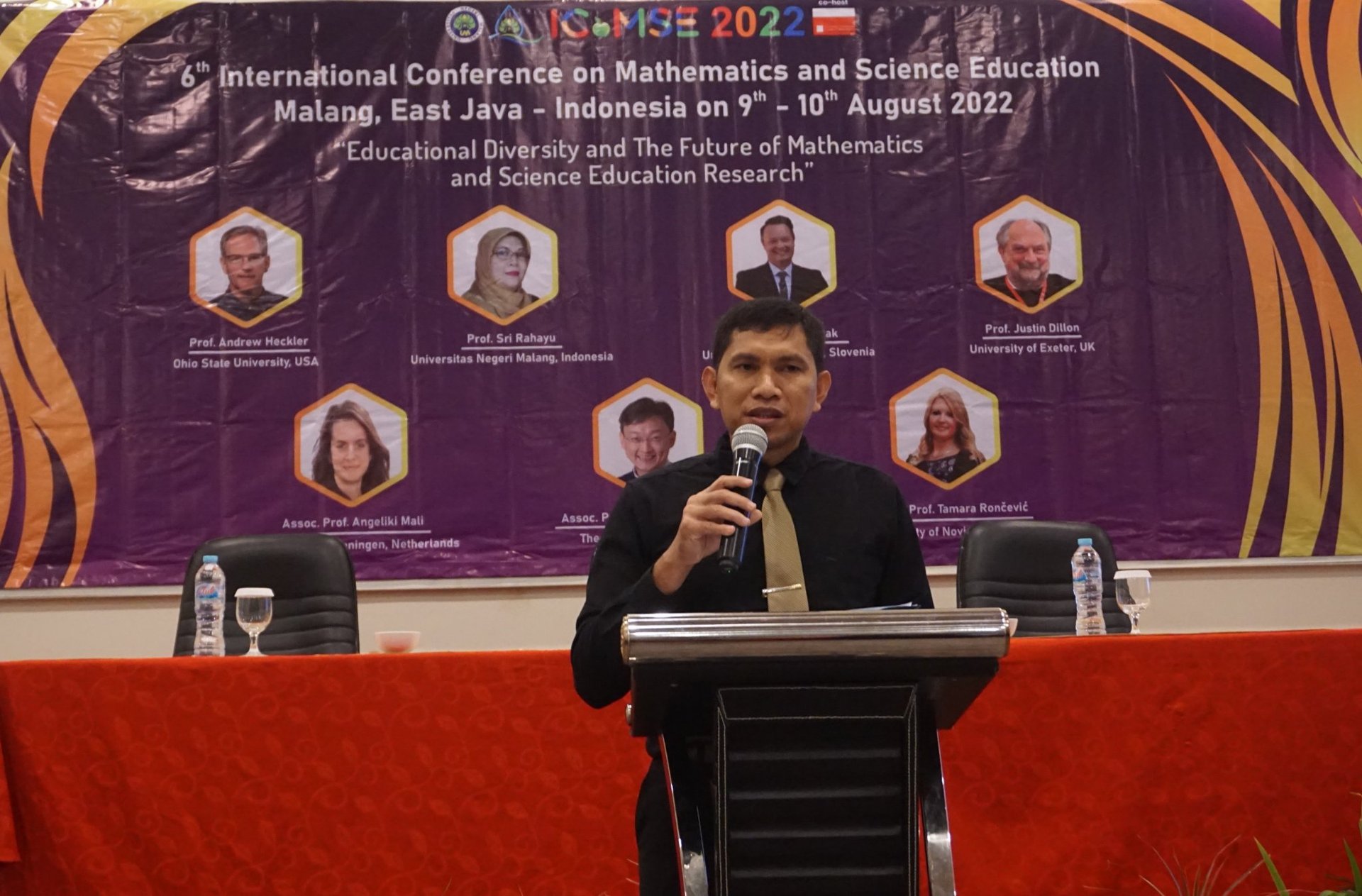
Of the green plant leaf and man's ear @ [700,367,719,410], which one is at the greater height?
man's ear @ [700,367,719,410]

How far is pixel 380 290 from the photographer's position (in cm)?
423

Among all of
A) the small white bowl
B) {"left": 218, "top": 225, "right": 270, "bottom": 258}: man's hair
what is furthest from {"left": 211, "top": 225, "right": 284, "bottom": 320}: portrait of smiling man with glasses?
the small white bowl

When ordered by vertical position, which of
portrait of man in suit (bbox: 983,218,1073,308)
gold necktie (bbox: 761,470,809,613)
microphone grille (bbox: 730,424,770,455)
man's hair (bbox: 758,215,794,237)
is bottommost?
gold necktie (bbox: 761,470,809,613)

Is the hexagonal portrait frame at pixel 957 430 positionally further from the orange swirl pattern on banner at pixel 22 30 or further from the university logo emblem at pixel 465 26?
the orange swirl pattern on banner at pixel 22 30

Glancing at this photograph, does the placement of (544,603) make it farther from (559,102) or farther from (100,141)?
(100,141)

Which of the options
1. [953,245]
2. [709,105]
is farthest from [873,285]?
[709,105]

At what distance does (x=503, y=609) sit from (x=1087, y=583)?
1.88m

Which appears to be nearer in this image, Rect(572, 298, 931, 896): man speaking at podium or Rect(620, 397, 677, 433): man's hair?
Rect(572, 298, 931, 896): man speaking at podium

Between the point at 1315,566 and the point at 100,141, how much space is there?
4.38 m

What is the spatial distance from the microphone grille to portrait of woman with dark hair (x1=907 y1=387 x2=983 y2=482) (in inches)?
111

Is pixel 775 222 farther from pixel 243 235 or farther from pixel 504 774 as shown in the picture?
pixel 504 774

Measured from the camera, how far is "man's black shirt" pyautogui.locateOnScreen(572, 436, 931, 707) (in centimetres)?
153

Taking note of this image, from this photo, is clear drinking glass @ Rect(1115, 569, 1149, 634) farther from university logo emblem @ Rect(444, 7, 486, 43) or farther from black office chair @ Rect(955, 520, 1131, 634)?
university logo emblem @ Rect(444, 7, 486, 43)

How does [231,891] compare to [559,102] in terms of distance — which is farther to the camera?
[559,102]
